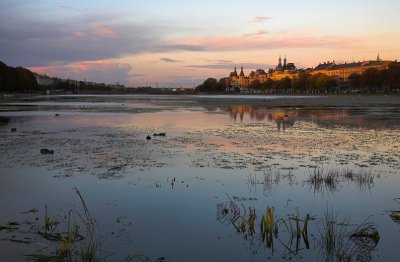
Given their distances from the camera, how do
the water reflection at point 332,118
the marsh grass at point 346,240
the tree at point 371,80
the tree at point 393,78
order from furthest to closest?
the tree at point 371,80 → the tree at point 393,78 → the water reflection at point 332,118 → the marsh grass at point 346,240

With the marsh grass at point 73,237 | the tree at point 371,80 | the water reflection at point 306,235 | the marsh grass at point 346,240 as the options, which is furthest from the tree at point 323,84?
the marsh grass at point 73,237

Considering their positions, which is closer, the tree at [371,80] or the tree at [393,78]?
the tree at [393,78]

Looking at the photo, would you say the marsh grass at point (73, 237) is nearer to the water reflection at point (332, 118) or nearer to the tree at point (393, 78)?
the water reflection at point (332, 118)

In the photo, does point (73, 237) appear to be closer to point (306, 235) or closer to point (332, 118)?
point (306, 235)

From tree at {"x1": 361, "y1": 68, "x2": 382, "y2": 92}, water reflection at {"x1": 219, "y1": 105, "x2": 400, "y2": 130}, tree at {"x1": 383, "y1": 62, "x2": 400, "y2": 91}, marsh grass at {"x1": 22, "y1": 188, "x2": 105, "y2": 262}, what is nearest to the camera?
marsh grass at {"x1": 22, "y1": 188, "x2": 105, "y2": 262}

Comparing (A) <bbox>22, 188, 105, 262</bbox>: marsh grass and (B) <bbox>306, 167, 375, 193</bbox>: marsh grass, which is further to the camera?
(B) <bbox>306, 167, 375, 193</bbox>: marsh grass

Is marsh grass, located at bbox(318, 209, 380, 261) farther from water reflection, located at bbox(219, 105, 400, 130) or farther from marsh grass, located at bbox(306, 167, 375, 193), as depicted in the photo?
water reflection, located at bbox(219, 105, 400, 130)

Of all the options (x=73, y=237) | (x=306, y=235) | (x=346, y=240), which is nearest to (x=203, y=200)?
(x=306, y=235)

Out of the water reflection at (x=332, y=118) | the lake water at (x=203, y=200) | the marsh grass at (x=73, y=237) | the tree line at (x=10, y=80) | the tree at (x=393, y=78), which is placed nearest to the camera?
the marsh grass at (x=73, y=237)

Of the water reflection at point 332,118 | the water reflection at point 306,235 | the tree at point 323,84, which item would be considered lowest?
the water reflection at point 306,235

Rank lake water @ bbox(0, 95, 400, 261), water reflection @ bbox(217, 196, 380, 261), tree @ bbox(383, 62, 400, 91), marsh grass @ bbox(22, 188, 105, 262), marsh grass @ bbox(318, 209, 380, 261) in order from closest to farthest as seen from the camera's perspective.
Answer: marsh grass @ bbox(22, 188, 105, 262) < marsh grass @ bbox(318, 209, 380, 261) < water reflection @ bbox(217, 196, 380, 261) < lake water @ bbox(0, 95, 400, 261) < tree @ bbox(383, 62, 400, 91)

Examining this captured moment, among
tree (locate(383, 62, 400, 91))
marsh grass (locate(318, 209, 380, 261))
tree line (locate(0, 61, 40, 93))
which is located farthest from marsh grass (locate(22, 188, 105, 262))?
tree (locate(383, 62, 400, 91))

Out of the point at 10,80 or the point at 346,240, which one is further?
the point at 10,80

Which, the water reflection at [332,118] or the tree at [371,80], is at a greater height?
the tree at [371,80]
